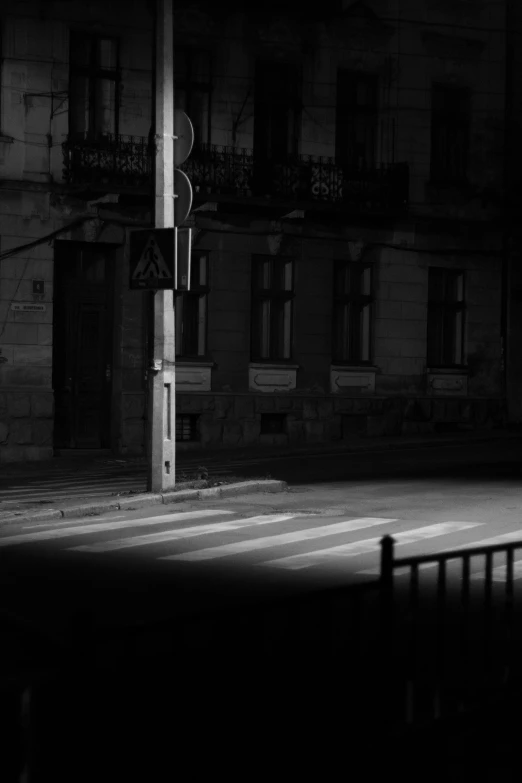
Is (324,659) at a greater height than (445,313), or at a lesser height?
lesser

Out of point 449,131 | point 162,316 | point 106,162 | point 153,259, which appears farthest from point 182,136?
point 449,131

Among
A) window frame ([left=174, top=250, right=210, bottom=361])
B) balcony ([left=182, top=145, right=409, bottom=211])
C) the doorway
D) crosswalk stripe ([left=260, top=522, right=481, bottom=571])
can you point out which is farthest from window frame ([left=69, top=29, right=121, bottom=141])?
crosswalk stripe ([left=260, top=522, right=481, bottom=571])

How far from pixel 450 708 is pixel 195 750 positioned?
1751 millimetres

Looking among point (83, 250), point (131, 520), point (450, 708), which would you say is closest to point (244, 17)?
point (83, 250)

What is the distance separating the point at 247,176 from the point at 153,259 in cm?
1129

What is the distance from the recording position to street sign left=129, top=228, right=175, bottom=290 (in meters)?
17.6

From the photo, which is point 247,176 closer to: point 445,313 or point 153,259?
point 445,313

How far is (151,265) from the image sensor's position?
17.8 metres

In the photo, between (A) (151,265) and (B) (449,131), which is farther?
(B) (449,131)

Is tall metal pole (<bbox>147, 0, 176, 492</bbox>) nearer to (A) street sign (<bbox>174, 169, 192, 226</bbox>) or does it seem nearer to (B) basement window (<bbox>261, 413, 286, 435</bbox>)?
(A) street sign (<bbox>174, 169, 192, 226</bbox>)

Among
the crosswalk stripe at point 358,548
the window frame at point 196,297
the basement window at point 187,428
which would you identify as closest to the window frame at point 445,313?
the window frame at point 196,297

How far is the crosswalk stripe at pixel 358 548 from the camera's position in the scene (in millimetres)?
11782

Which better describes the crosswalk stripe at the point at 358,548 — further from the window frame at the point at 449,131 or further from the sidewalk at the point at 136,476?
the window frame at the point at 449,131

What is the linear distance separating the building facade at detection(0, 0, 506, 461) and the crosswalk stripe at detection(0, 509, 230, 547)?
1015 cm
